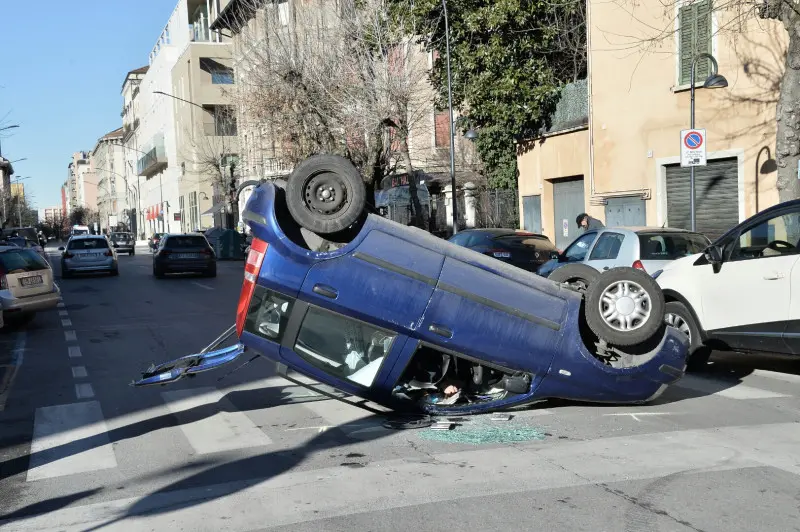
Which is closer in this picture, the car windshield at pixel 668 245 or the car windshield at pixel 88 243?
the car windshield at pixel 668 245

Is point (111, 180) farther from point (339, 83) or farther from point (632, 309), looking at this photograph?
point (632, 309)

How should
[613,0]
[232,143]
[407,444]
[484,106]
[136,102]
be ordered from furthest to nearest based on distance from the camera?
[136,102], [232,143], [484,106], [613,0], [407,444]

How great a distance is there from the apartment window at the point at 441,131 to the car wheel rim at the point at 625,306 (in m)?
30.4

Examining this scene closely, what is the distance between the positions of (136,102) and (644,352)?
116 meters

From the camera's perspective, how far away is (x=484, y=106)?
27.8 metres

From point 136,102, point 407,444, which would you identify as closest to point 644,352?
point 407,444

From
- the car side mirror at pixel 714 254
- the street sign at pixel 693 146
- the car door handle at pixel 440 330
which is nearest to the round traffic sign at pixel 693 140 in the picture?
the street sign at pixel 693 146

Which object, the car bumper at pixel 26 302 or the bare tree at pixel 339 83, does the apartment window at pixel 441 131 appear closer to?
the bare tree at pixel 339 83

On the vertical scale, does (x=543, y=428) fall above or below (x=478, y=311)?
below

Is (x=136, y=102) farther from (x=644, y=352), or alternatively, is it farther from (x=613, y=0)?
(x=644, y=352)

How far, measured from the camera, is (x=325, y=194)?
695 centimetres

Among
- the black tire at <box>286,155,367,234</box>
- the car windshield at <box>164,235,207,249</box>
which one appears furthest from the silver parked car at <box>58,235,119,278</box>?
the black tire at <box>286,155,367,234</box>

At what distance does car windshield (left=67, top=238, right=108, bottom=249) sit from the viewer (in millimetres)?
30844

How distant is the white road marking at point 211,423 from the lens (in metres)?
6.82
